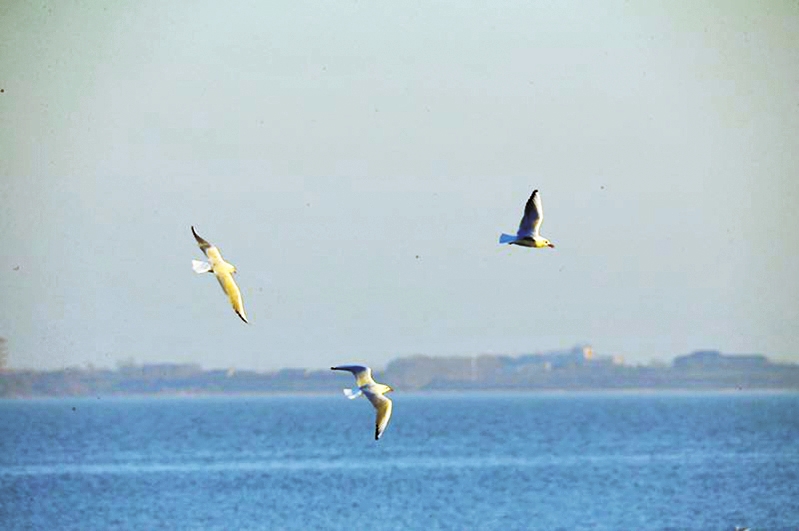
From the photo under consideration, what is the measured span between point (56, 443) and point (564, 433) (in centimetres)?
2651

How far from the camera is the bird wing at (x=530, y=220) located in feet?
53.3

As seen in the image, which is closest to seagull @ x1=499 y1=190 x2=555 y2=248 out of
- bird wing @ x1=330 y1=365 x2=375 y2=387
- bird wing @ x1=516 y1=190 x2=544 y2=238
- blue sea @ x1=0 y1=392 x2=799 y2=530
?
bird wing @ x1=516 y1=190 x2=544 y2=238

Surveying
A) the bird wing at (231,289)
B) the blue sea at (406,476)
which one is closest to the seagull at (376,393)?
the bird wing at (231,289)

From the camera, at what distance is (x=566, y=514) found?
163ft

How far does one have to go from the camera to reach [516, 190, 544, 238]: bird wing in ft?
53.3

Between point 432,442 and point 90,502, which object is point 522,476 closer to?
point 90,502

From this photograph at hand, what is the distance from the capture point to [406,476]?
210 ft

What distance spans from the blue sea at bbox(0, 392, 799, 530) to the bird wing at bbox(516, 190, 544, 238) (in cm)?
2913

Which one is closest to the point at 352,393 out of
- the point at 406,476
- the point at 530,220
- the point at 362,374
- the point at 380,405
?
the point at 362,374

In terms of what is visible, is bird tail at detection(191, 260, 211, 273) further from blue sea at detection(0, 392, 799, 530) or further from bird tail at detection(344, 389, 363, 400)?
blue sea at detection(0, 392, 799, 530)

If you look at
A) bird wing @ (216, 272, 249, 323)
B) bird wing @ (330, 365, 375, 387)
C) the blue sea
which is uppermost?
bird wing @ (216, 272, 249, 323)

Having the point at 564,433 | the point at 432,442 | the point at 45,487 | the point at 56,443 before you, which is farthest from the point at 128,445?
the point at 45,487

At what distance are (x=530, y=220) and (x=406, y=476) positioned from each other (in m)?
48.4

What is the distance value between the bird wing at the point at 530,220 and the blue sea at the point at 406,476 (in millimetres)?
29131
